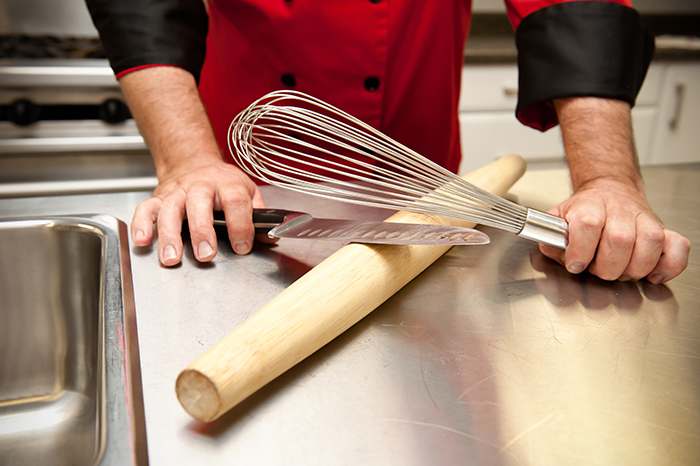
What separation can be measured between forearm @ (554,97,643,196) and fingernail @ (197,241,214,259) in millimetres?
355

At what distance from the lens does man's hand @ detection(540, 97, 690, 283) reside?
0.39 metres

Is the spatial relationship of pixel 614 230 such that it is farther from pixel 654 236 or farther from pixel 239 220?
pixel 239 220

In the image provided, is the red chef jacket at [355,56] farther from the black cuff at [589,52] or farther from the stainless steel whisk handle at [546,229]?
the stainless steel whisk handle at [546,229]

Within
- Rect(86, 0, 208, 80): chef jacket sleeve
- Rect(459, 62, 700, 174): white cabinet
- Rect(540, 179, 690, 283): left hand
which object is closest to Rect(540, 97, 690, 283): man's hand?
Rect(540, 179, 690, 283): left hand

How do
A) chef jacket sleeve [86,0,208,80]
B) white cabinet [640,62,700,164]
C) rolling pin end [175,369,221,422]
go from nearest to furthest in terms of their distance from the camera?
rolling pin end [175,369,221,422] → chef jacket sleeve [86,0,208,80] → white cabinet [640,62,700,164]

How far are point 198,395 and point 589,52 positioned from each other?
1.67 feet

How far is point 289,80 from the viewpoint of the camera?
699 millimetres

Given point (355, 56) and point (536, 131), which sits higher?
point (355, 56)

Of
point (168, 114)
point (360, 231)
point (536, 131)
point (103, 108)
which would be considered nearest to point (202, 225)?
point (360, 231)

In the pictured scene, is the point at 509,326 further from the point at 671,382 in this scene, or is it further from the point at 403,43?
the point at 403,43

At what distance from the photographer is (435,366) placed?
0.99 ft

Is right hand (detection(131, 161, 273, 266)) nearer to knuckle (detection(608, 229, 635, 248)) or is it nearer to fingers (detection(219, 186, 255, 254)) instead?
fingers (detection(219, 186, 255, 254))

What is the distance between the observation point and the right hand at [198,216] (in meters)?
0.41

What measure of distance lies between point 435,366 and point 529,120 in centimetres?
42
